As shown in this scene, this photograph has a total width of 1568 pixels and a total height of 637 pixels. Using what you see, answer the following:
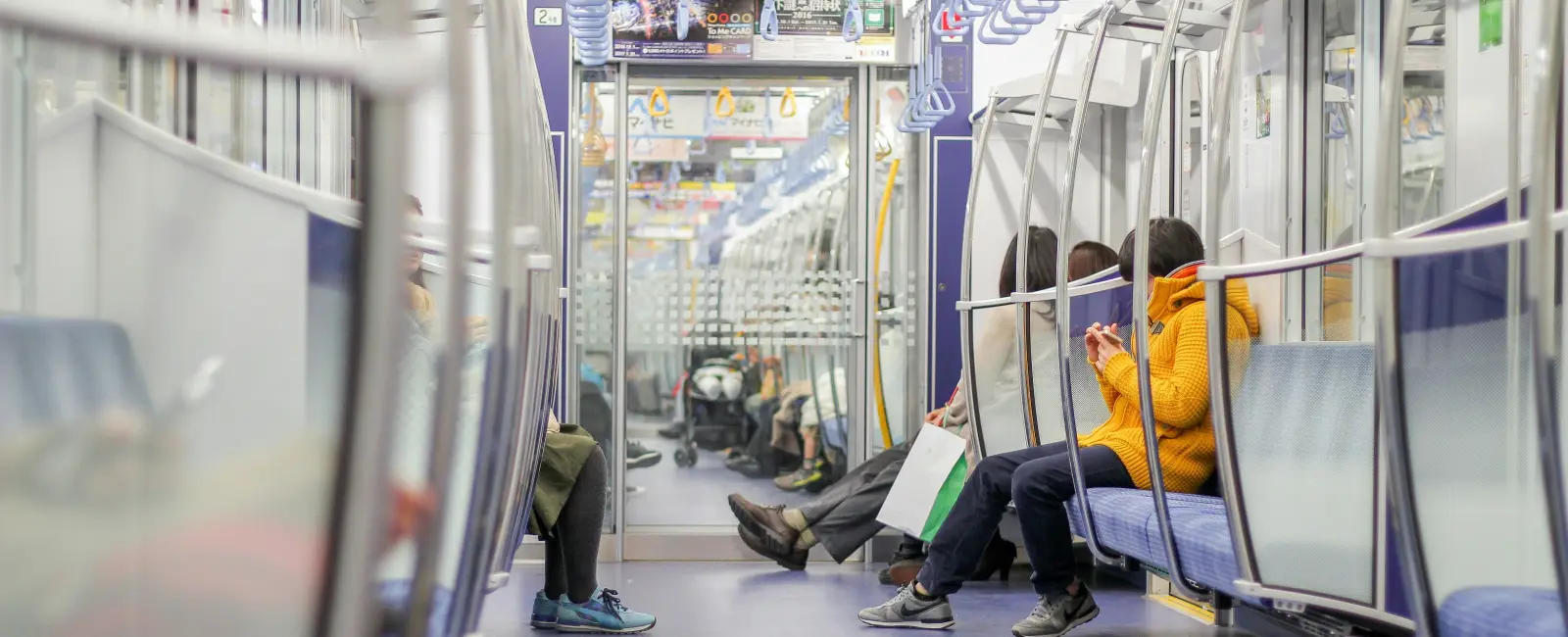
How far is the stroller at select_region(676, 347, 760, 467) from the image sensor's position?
5891mm

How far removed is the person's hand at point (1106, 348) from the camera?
10.9ft

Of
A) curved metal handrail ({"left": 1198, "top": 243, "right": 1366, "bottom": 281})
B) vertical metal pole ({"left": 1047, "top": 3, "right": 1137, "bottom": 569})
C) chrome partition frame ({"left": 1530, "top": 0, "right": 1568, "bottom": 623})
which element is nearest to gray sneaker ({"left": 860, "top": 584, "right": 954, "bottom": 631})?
vertical metal pole ({"left": 1047, "top": 3, "right": 1137, "bottom": 569})

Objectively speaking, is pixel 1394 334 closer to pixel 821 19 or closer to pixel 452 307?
pixel 452 307

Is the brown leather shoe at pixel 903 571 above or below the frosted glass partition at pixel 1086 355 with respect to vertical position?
below

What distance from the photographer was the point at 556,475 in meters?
3.78

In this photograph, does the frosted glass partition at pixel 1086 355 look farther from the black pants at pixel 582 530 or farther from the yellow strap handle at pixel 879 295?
the yellow strap handle at pixel 879 295

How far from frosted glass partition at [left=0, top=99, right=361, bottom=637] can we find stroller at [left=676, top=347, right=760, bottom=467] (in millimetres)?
4902

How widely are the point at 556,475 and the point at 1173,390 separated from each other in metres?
1.70

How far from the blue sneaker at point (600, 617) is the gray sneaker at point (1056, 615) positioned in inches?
43.2

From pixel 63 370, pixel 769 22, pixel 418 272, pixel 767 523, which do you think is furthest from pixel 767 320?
pixel 63 370

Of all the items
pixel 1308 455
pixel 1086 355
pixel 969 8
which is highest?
pixel 969 8

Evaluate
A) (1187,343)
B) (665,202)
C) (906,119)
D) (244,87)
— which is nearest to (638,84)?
(665,202)

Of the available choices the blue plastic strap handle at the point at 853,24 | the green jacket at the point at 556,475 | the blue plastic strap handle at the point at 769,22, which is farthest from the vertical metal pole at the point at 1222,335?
the blue plastic strap handle at the point at 769,22

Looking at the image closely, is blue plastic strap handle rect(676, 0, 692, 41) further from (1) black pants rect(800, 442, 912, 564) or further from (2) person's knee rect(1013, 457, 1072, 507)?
(2) person's knee rect(1013, 457, 1072, 507)
